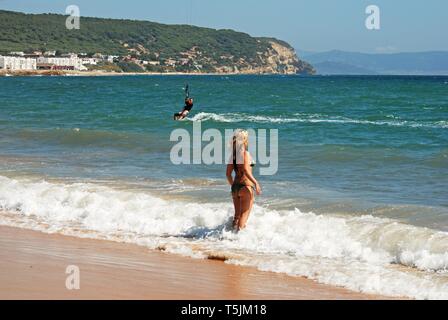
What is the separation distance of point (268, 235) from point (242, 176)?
1042 mm

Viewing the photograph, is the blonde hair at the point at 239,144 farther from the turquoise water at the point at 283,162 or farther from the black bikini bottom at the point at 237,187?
the turquoise water at the point at 283,162

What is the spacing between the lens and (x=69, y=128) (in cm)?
3253

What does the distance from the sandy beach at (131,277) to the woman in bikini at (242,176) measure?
1.55 metres

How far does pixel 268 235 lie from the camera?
39.0 ft

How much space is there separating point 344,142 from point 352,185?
31.4 feet

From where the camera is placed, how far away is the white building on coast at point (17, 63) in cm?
18550

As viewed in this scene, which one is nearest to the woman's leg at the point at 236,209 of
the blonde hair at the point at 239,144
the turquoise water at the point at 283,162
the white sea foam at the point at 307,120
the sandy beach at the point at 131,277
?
the blonde hair at the point at 239,144

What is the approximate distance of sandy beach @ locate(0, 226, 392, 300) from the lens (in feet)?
27.7

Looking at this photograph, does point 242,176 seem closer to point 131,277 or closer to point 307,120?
point 131,277

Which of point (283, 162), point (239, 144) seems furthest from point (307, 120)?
point (239, 144)

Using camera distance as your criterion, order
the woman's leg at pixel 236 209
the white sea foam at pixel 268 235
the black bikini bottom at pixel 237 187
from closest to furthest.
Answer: the white sea foam at pixel 268 235 → the black bikini bottom at pixel 237 187 → the woman's leg at pixel 236 209

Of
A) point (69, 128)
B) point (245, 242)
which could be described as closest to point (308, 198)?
point (245, 242)

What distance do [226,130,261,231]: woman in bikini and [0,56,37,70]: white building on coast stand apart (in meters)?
182
